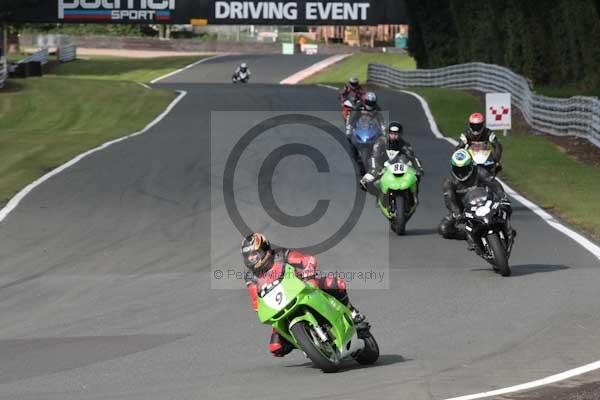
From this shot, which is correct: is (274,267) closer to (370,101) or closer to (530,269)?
(530,269)

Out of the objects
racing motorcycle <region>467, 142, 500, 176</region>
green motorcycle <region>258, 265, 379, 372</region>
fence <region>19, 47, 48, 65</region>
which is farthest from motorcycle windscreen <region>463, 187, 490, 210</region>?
fence <region>19, 47, 48, 65</region>

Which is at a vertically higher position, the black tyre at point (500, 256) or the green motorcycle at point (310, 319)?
the green motorcycle at point (310, 319)

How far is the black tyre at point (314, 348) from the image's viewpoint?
31.7 ft

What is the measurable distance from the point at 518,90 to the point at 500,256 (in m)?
27.7

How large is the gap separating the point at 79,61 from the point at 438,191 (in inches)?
2263

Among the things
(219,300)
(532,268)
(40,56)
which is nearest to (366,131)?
(532,268)

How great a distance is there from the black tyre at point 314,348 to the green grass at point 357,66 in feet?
184

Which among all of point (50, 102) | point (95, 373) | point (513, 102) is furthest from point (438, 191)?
point (50, 102)

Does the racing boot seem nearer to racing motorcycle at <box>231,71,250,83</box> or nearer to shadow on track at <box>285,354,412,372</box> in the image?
shadow on track at <box>285,354,412,372</box>

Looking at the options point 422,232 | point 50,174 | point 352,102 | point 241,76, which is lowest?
point 241,76

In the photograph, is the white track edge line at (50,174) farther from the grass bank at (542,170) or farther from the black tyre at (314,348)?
the black tyre at (314,348)

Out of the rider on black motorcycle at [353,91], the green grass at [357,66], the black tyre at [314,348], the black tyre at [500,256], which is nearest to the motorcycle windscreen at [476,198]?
the black tyre at [500,256]

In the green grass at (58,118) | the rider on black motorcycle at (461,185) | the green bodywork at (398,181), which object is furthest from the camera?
the green grass at (58,118)

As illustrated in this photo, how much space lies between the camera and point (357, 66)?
244 ft
